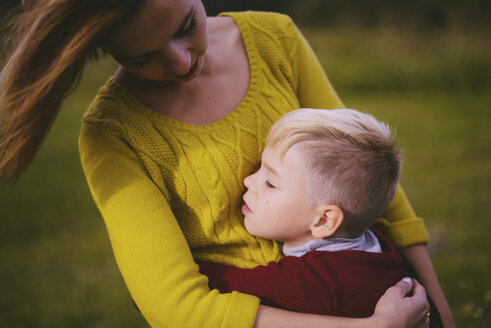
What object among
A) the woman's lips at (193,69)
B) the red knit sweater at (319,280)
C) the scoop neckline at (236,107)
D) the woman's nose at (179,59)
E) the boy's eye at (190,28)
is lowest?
the red knit sweater at (319,280)

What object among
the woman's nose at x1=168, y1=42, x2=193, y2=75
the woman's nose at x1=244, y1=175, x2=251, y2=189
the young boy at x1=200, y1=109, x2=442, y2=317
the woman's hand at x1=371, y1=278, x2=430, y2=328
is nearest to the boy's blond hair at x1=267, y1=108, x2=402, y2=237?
the young boy at x1=200, y1=109, x2=442, y2=317

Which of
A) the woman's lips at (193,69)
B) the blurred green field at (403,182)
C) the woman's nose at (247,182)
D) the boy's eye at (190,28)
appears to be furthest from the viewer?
the blurred green field at (403,182)

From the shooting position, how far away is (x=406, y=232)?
5.72ft

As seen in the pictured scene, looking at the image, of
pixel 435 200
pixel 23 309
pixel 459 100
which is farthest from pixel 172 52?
pixel 459 100

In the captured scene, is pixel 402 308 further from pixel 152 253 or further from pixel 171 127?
pixel 171 127

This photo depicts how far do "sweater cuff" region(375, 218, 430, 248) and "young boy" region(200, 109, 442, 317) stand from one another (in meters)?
0.25

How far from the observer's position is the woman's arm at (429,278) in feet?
5.46

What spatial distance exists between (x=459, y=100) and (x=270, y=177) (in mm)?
7094

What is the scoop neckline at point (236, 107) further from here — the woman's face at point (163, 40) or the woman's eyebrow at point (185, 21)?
the woman's eyebrow at point (185, 21)

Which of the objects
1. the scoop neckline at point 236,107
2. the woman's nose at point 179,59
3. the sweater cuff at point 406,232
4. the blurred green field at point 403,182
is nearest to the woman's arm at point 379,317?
the sweater cuff at point 406,232

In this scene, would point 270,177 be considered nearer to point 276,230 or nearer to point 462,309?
point 276,230

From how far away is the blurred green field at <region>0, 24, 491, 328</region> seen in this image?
3406 mm

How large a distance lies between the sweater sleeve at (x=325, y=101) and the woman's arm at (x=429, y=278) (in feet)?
0.13

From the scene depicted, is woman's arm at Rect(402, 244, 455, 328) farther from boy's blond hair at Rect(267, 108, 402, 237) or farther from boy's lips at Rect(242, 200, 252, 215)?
boy's lips at Rect(242, 200, 252, 215)
